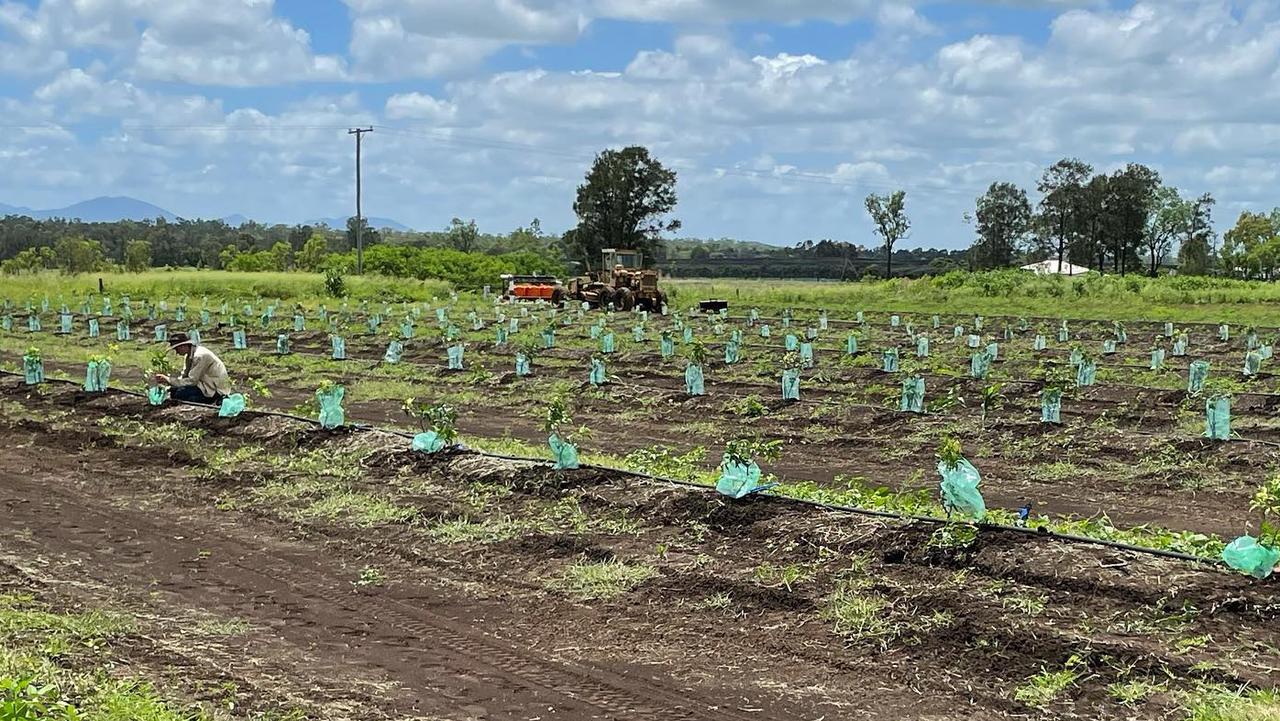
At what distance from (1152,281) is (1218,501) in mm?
38131

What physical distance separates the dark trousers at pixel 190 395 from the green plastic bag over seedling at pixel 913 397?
7.52 meters

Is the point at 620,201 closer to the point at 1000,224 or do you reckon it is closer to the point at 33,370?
the point at 1000,224

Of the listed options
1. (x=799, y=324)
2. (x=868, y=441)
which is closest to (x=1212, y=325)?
(x=799, y=324)

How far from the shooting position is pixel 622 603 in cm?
657

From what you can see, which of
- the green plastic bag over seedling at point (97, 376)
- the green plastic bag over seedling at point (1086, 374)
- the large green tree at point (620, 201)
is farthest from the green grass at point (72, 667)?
the large green tree at point (620, 201)

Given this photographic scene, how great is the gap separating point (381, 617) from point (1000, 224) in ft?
241

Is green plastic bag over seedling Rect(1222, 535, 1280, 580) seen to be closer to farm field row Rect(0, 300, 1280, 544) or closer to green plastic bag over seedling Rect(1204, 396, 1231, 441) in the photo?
farm field row Rect(0, 300, 1280, 544)

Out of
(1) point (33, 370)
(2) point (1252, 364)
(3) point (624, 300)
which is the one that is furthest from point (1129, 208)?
(1) point (33, 370)

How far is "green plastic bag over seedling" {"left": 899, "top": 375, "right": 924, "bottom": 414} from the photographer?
1306cm

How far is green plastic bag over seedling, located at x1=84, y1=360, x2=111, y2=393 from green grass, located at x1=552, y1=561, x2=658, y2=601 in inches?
349

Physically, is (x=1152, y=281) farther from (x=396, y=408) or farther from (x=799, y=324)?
(x=396, y=408)

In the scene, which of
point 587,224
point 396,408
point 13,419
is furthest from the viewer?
point 587,224

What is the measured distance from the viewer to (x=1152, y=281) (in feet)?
145

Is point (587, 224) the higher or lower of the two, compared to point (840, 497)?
higher
